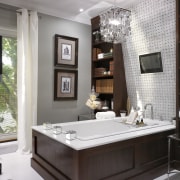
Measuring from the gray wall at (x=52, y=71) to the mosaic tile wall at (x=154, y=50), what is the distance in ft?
3.33

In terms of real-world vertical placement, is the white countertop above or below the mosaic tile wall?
below

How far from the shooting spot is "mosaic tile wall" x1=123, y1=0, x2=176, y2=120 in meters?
2.99

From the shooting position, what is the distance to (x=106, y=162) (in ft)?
6.82

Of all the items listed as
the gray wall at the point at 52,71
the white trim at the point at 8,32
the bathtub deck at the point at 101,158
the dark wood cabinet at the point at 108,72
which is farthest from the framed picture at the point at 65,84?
the bathtub deck at the point at 101,158

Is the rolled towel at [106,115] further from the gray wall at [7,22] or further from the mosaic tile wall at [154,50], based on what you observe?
the gray wall at [7,22]

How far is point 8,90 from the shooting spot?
3.64 m

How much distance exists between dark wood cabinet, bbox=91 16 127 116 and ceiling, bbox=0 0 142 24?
32 centimetres

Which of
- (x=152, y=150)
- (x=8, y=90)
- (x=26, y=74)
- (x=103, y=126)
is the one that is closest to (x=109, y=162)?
(x=152, y=150)

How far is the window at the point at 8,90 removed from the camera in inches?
140

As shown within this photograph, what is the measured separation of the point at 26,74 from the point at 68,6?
1481 millimetres

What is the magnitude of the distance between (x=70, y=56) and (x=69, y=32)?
0.50 m

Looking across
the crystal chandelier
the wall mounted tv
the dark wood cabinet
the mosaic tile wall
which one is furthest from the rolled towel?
the crystal chandelier

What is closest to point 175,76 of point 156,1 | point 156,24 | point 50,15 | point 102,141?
point 156,24

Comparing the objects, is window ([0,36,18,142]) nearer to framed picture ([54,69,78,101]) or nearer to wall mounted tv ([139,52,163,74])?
framed picture ([54,69,78,101])
